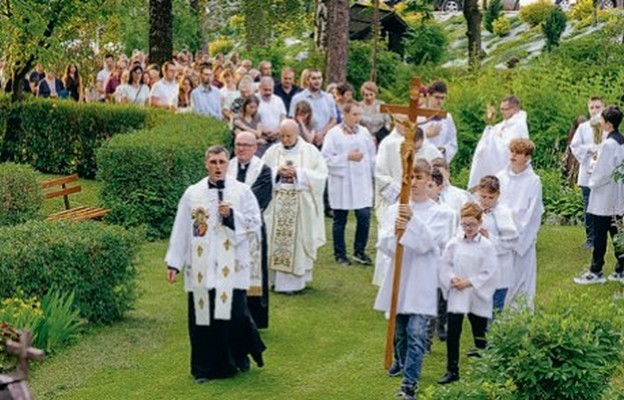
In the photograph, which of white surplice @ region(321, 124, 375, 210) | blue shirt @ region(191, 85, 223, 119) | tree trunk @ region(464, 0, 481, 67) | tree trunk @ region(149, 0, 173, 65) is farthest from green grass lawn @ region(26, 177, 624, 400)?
tree trunk @ region(464, 0, 481, 67)

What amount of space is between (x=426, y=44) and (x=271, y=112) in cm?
1736

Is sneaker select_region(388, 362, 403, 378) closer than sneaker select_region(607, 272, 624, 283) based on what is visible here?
Yes

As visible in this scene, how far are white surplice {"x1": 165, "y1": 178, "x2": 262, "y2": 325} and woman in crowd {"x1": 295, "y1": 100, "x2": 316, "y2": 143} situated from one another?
489 centimetres

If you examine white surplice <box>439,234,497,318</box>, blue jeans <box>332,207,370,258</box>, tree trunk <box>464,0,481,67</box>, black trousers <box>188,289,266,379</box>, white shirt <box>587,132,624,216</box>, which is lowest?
black trousers <box>188,289,266,379</box>

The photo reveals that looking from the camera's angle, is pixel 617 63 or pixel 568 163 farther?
pixel 617 63

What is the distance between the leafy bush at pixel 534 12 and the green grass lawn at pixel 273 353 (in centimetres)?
3940

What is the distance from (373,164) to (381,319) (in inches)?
121

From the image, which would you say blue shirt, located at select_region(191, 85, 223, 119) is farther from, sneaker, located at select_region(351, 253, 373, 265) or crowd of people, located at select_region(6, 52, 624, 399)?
sneaker, located at select_region(351, 253, 373, 265)

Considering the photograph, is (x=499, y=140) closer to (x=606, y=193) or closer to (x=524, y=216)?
(x=606, y=193)

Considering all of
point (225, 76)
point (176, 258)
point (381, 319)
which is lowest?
point (381, 319)

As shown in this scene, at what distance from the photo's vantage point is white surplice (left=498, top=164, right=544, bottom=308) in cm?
1145

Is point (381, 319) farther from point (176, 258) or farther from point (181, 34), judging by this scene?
point (181, 34)

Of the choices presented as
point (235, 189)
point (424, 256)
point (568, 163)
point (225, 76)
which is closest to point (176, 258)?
point (235, 189)

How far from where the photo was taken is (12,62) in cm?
1900
